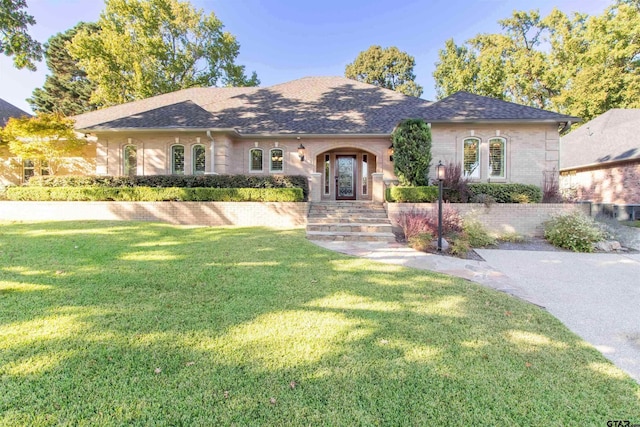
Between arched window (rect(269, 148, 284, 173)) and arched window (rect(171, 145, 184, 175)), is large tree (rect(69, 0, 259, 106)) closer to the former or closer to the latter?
arched window (rect(171, 145, 184, 175))

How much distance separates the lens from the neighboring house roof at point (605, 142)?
15.3m

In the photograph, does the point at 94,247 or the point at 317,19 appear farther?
the point at 317,19

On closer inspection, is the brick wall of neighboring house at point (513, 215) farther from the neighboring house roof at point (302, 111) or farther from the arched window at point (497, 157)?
the neighboring house roof at point (302, 111)

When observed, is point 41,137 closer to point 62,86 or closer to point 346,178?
point 346,178

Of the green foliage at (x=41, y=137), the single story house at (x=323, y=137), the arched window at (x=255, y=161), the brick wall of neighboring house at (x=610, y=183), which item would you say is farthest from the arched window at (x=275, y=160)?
the brick wall of neighboring house at (x=610, y=183)

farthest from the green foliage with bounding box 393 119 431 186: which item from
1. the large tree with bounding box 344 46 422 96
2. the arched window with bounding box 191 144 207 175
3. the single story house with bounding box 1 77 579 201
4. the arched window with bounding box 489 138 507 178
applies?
the large tree with bounding box 344 46 422 96

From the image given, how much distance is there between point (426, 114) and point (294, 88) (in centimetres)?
857

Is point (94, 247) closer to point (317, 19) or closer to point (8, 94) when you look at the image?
point (317, 19)

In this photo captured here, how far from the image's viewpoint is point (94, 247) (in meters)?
6.13

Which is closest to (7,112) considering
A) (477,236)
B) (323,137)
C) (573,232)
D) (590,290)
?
(323,137)

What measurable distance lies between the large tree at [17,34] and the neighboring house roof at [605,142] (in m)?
25.9

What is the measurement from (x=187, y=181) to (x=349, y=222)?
672 cm

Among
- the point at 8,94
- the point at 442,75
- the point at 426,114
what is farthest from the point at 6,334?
the point at 442,75

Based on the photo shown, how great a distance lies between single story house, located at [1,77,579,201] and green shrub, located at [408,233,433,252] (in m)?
5.08
